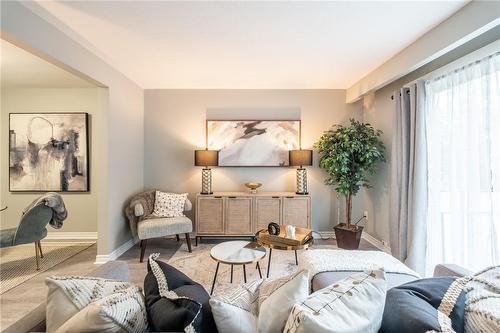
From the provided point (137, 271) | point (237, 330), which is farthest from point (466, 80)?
point (137, 271)

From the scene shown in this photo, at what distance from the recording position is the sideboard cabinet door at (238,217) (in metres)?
3.90

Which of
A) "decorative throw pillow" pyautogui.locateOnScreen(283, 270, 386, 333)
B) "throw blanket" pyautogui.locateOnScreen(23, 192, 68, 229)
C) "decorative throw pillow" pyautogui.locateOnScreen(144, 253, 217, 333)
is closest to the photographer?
"decorative throw pillow" pyautogui.locateOnScreen(283, 270, 386, 333)

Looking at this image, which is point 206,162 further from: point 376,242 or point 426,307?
point 426,307

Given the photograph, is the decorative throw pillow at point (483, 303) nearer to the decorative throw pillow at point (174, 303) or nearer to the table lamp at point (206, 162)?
the decorative throw pillow at point (174, 303)

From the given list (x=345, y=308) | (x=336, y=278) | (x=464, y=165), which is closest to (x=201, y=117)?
(x=336, y=278)

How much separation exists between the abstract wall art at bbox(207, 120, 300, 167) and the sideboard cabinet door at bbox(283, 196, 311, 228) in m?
0.69

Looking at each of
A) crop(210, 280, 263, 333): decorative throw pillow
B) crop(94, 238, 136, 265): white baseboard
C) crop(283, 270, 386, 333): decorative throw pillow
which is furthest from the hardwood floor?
crop(283, 270, 386, 333): decorative throw pillow

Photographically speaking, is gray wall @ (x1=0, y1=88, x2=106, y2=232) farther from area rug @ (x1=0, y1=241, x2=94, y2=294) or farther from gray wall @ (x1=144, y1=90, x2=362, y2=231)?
gray wall @ (x1=144, y1=90, x2=362, y2=231)

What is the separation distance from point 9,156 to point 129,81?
2368 mm

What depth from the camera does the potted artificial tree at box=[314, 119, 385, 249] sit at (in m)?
3.50

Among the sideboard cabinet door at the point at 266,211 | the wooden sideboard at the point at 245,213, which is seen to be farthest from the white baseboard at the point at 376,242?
the sideboard cabinet door at the point at 266,211

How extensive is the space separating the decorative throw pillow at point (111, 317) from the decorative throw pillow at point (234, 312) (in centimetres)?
26

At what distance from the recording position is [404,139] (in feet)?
9.70

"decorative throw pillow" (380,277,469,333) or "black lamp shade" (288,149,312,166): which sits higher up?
"black lamp shade" (288,149,312,166)
